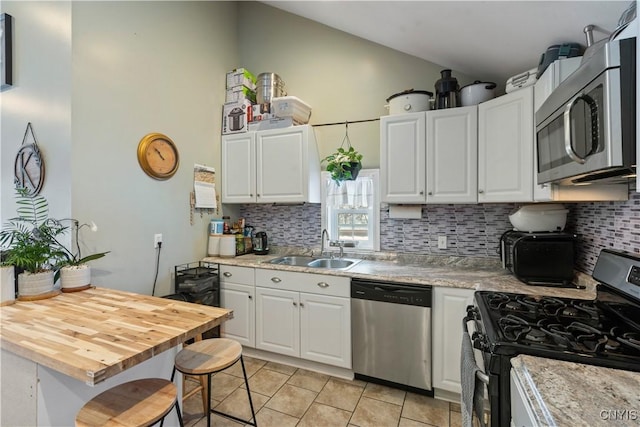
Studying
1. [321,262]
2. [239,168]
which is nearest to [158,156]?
[239,168]

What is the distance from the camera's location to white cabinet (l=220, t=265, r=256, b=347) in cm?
269

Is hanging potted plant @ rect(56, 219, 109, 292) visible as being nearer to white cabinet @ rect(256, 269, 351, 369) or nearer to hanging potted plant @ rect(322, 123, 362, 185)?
white cabinet @ rect(256, 269, 351, 369)

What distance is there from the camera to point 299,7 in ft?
8.81

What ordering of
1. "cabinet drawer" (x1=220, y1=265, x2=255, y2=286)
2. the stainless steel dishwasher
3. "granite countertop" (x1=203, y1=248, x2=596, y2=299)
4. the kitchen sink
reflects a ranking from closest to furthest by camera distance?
"granite countertop" (x1=203, y1=248, x2=596, y2=299)
the stainless steel dishwasher
"cabinet drawer" (x1=220, y1=265, x2=255, y2=286)
the kitchen sink

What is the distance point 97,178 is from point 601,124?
2.70m

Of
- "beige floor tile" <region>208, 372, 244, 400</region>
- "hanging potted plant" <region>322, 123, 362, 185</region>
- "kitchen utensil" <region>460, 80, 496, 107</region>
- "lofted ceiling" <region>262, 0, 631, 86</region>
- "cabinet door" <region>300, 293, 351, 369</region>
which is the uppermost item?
"lofted ceiling" <region>262, 0, 631, 86</region>

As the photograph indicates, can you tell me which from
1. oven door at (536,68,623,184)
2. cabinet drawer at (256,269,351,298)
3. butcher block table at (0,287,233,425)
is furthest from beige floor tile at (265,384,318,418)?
oven door at (536,68,623,184)

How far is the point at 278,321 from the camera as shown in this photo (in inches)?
102

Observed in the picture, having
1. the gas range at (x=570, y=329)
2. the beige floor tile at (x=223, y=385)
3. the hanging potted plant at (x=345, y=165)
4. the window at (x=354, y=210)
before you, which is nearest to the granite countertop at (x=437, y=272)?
the window at (x=354, y=210)

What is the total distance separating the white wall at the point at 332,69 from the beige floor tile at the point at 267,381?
2036 mm

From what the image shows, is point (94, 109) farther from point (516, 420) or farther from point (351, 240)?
point (516, 420)

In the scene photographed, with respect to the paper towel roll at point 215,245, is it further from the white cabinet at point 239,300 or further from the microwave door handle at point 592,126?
the microwave door handle at point 592,126

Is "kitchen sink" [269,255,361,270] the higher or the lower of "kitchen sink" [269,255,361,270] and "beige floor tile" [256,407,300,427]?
the higher

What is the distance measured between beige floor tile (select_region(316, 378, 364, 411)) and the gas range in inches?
46.4
